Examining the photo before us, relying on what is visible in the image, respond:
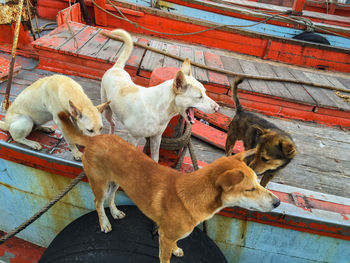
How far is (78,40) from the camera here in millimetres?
3988

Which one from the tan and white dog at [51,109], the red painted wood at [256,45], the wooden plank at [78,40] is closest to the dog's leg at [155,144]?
the tan and white dog at [51,109]

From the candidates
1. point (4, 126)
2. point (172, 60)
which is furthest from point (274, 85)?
point (4, 126)

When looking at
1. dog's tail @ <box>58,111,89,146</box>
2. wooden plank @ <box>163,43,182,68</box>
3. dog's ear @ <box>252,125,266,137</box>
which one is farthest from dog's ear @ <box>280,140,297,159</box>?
wooden plank @ <box>163,43,182,68</box>

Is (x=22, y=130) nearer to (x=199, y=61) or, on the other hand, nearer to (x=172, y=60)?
(x=172, y=60)

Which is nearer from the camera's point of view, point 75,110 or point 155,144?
point 75,110

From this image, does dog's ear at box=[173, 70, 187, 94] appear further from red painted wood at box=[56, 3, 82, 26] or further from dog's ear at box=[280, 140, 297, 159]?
red painted wood at box=[56, 3, 82, 26]

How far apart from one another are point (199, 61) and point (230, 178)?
339 cm

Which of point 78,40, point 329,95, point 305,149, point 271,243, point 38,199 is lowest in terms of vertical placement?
point 38,199

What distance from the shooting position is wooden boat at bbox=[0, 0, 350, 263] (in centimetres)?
210

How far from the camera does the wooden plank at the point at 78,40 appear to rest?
11.7ft

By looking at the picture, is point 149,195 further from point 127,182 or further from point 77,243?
point 77,243

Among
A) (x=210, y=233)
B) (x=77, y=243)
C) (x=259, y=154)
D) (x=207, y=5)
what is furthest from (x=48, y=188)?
(x=207, y=5)

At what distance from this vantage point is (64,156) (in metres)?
2.17

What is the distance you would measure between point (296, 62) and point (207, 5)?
9.71 ft
